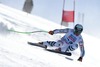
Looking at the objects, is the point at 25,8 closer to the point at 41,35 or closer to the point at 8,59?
the point at 41,35

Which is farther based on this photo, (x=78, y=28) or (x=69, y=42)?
(x=69, y=42)

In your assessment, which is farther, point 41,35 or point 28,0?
point 28,0

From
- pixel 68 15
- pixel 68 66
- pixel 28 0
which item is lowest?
pixel 68 66

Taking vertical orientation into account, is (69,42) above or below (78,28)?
below

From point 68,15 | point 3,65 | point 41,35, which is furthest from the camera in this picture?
point 68,15

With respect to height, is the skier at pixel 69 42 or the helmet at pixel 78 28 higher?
the helmet at pixel 78 28

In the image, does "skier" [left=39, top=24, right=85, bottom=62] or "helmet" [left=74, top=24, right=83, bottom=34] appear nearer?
"helmet" [left=74, top=24, right=83, bottom=34]

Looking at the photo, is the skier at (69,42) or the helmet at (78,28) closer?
the helmet at (78,28)

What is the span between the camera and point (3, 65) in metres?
6.91

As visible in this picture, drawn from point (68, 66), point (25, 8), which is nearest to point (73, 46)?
point (68, 66)

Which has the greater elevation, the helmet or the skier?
the helmet

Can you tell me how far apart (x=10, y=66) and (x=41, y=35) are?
1004 cm

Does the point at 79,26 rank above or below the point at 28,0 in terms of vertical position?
below

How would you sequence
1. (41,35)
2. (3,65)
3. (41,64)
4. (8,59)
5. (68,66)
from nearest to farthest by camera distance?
(3,65) < (8,59) < (41,64) < (68,66) < (41,35)
